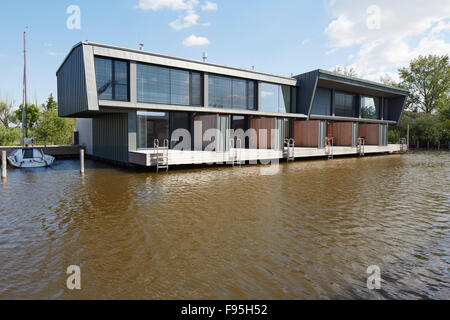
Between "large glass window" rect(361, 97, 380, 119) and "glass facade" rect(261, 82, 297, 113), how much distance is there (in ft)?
33.4

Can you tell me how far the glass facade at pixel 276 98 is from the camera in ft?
74.6

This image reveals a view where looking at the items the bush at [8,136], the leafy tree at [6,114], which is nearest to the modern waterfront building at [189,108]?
the bush at [8,136]

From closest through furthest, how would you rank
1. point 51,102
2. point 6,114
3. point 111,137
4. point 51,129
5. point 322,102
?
point 111,137, point 322,102, point 51,129, point 51,102, point 6,114

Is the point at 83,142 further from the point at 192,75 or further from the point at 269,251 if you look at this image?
the point at 269,251

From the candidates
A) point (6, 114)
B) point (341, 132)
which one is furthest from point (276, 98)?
point (6, 114)

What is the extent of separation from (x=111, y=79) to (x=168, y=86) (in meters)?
3.38

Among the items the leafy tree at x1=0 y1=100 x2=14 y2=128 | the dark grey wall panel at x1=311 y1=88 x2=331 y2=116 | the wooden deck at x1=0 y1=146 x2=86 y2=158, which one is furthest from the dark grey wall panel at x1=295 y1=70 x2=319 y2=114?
the leafy tree at x1=0 y1=100 x2=14 y2=128

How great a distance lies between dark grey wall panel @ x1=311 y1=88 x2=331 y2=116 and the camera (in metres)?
26.1

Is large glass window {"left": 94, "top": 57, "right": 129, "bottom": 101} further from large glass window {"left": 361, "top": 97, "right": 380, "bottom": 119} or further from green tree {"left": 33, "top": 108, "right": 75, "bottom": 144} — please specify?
large glass window {"left": 361, "top": 97, "right": 380, "bottom": 119}

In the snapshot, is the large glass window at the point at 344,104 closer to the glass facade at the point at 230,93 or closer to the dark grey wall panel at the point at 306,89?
the dark grey wall panel at the point at 306,89

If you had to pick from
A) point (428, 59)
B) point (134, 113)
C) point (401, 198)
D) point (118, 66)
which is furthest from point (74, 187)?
point (428, 59)

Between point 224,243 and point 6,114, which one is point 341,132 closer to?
point 224,243

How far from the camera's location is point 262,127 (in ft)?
71.9

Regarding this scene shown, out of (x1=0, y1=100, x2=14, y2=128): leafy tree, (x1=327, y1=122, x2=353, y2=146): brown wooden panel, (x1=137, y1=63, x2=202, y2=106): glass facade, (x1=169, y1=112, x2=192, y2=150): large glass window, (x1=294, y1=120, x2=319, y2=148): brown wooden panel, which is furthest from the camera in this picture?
(x1=0, y1=100, x2=14, y2=128): leafy tree
